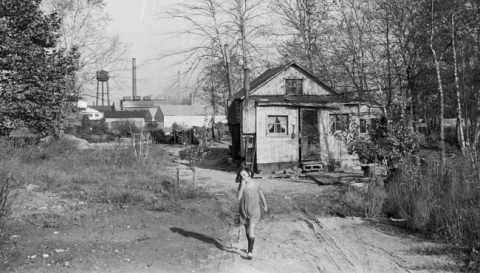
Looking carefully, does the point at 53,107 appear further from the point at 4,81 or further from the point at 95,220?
the point at 95,220


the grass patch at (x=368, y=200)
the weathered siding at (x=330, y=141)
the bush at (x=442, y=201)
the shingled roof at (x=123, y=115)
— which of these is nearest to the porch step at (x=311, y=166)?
the weathered siding at (x=330, y=141)

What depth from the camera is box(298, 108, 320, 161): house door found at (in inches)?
706

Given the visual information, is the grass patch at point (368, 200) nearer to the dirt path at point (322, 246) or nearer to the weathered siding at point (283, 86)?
the dirt path at point (322, 246)

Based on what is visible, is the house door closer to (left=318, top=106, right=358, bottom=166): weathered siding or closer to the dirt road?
(left=318, top=106, right=358, bottom=166): weathered siding

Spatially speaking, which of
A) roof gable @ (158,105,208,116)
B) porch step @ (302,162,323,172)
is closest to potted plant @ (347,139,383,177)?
porch step @ (302,162,323,172)

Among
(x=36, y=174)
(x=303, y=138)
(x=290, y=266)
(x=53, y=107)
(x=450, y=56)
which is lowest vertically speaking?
(x=290, y=266)

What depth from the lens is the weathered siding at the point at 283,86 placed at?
1900cm

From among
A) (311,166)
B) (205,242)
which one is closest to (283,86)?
(311,166)

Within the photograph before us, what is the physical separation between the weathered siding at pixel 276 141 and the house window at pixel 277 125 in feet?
0.55

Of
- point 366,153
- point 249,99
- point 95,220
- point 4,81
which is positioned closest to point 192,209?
point 95,220

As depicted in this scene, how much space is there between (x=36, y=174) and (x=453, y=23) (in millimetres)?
13524

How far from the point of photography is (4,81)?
14.7 meters

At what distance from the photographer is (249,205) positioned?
22.7 feet

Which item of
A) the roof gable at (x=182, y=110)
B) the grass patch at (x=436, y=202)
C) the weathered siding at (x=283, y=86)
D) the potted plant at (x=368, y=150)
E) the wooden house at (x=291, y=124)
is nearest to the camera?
the grass patch at (x=436, y=202)
